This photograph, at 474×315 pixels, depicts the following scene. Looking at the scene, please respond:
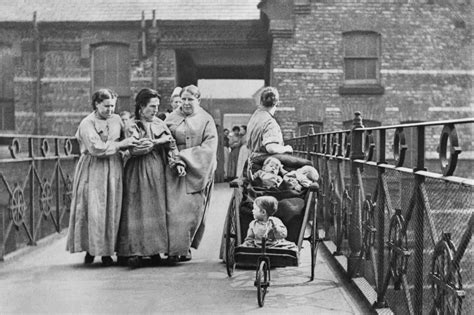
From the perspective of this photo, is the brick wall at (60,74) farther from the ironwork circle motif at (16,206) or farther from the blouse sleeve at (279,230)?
the blouse sleeve at (279,230)

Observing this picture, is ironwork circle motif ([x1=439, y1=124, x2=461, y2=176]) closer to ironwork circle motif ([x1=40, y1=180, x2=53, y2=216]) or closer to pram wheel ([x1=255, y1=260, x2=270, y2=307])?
pram wheel ([x1=255, y1=260, x2=270, y2=307])

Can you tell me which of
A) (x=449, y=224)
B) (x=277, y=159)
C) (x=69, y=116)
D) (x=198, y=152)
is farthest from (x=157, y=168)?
(x=69, y=116)

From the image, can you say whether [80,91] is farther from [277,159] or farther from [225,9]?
[277,159]

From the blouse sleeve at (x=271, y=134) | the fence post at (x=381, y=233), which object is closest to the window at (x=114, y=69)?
the blouse sleeve at (x=271, y=134)

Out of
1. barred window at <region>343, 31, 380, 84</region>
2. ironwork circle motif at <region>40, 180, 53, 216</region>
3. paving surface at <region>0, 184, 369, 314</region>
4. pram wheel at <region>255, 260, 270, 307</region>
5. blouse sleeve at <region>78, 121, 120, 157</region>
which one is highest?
barred window at <region>343, 31, 380, 84</region>

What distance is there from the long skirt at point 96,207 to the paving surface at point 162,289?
0.86 ft

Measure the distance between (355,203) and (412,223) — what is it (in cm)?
195

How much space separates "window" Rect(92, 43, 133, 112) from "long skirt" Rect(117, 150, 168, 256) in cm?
1423

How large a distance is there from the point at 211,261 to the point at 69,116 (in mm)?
14759

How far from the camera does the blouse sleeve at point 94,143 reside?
6.70 m

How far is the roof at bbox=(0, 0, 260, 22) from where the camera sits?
800 inches

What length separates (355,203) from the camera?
6.18m

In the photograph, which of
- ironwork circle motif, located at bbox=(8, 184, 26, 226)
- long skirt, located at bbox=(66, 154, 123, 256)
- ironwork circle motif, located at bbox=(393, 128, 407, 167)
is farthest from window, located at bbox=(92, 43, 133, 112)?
ironwork circle motif, located at bbox=(393, 128, 407, 167)

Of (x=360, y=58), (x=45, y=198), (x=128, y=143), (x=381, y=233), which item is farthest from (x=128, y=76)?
(x=381, y=233)
